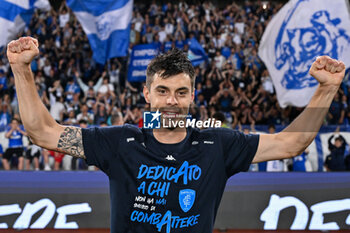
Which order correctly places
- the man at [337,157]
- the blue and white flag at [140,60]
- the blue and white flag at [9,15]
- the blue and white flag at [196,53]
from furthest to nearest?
the blue and white flag at [196,53], the blue and white flag at [140,60], the blue and white flag at [9,15], the man at [337,157]

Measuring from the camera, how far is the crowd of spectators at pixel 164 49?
1148cm

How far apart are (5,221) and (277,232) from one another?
480cm

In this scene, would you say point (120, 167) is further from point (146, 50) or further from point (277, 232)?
point (146, 50)

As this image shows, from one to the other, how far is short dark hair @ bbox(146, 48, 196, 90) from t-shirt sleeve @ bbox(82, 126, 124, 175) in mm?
432

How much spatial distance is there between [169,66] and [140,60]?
10934mm

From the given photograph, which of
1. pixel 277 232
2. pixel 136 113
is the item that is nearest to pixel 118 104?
pixel 136 113

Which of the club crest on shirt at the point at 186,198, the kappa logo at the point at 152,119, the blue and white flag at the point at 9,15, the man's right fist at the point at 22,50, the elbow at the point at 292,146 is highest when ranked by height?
the blue and white flag at the point at 9,15

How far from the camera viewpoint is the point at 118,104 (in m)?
12.4

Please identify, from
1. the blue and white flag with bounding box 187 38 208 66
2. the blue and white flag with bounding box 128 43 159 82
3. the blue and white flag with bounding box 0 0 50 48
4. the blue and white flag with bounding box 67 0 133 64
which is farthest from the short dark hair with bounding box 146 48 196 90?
the blue and white flag with bounding box 187 38 208 66

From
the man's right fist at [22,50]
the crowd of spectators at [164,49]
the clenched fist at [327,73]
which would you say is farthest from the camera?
the crowd of spectators at [164,49]

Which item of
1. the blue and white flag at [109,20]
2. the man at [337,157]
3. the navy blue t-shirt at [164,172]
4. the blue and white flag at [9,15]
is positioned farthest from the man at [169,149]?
the blue and white flag at [109,20]

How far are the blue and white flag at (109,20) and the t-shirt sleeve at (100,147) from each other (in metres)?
10.00

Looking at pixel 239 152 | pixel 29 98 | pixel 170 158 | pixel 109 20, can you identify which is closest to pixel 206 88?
pixel 109 20

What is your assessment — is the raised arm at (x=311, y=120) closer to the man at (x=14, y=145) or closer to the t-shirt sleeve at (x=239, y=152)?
the t-shirt sleeve at (x=239, y=152)
